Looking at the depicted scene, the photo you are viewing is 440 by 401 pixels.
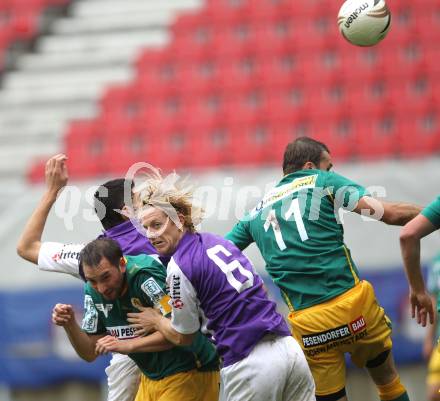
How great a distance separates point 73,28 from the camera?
16938 millimetres

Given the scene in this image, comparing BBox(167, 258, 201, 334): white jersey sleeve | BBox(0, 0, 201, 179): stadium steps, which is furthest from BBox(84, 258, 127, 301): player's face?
BBox(0, 0, 201, 179): stadium steps

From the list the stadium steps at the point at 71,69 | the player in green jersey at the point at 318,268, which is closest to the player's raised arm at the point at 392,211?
the player in green jersey at the point at 318,268

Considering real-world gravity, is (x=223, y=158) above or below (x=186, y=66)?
below

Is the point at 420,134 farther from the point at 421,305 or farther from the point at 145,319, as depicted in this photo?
the point at 145,319

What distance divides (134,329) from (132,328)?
0.07 ft

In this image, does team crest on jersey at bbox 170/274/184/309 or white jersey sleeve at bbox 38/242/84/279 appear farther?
white jersey sleeve at bbox 38/242/84/279

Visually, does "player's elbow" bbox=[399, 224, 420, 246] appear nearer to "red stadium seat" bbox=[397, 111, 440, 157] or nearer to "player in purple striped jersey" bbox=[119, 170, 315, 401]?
"player in purple striped jersey" bbox=[119, 170, 315, 401]

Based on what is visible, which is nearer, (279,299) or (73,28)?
(279,299)

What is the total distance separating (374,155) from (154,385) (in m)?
8.75

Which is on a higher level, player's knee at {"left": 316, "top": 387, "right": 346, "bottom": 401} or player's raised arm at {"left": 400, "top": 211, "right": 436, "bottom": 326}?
player's raised arm at {"left": 400, "top": 211, "right": 436, "bottom": 326}

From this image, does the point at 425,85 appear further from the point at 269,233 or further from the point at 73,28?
the point at 269,233

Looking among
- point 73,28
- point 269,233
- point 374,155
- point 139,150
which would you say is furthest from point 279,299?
point 73,28

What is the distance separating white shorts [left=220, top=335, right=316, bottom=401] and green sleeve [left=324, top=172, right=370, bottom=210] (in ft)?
2.94

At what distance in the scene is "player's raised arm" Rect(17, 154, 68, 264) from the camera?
5.28 meters
